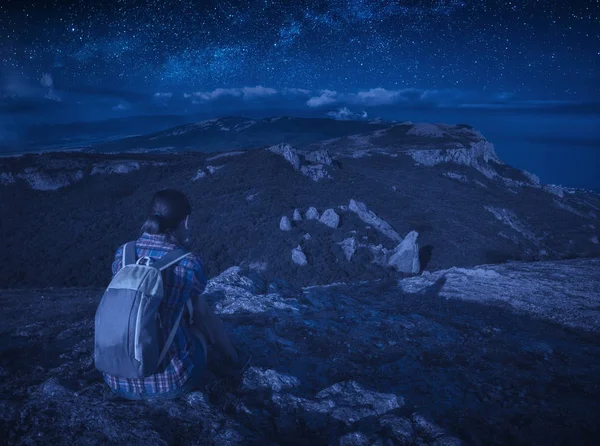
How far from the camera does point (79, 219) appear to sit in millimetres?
30594

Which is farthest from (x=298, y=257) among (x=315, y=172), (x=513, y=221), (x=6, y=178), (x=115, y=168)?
(x=6, y=178)

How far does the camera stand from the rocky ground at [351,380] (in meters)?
2.90

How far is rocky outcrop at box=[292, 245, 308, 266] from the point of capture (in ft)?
67.2

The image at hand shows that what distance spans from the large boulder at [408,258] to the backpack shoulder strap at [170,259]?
1779 cm

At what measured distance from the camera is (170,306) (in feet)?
8.87

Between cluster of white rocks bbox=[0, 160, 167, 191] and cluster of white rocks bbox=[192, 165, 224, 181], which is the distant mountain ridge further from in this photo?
cluster of white rocks bbox=[192, 165, 224, 181]

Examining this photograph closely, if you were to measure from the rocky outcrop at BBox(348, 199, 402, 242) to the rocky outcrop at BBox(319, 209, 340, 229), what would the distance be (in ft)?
7.68

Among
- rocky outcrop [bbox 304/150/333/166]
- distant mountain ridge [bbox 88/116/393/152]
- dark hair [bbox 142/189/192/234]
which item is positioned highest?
distant mountain ridge [bbox 88/116/393/152]

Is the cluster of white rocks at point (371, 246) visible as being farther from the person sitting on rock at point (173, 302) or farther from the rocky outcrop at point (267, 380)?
the person sitting on rock at point (173, 302)

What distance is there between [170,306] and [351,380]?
2502 millimetres

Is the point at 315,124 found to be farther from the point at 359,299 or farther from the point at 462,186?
the point at 359,299

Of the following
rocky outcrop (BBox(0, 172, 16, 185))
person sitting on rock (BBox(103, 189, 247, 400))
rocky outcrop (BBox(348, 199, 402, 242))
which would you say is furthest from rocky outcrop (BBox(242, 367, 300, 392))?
rocky outcrop (BBox(0, 172, 16, 185))

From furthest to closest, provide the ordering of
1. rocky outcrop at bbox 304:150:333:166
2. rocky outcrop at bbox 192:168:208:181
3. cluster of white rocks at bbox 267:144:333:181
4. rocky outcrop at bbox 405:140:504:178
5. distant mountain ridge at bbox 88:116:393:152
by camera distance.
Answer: distant mountain ridge at bbox 88:116:393:152
rocky outcrop at bbox 405:140:504:178
rocky outcrop at bbox 304:150:333:166
rocky outcrop at bbox 192:168:208:181
cluster of white rocks at bbox 267:144:333:181

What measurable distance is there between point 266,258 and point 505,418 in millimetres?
18849
